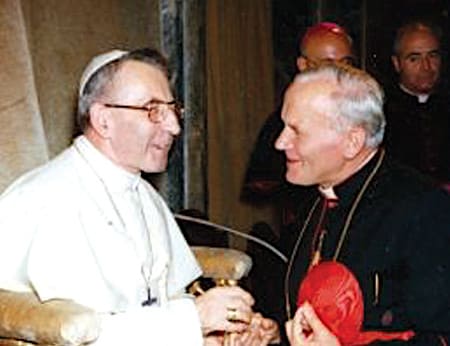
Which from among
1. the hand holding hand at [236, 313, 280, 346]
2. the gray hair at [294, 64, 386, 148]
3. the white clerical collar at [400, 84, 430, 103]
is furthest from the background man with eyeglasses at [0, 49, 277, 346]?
the white clerical collar at [400, 84, 430, 103]

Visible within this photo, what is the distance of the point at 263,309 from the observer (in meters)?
3.87

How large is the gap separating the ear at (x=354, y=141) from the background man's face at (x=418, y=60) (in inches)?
63.2

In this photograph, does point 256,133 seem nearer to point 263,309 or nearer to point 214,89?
point 214,89

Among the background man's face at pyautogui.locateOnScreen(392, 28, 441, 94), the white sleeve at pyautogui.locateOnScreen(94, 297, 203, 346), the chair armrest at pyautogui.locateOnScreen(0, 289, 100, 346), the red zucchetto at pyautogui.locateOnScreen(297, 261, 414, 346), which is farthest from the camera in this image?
the background man's face at pyautogui.locateOnScreen(392, 28, 441, 94)

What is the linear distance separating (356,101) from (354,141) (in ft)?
0.40

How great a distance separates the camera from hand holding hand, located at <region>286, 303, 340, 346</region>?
2508mm

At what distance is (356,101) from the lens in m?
2.59

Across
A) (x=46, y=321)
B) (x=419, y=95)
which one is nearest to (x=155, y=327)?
(x=46, y=321)

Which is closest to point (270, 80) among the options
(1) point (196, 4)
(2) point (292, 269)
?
(1) point (196, 4)

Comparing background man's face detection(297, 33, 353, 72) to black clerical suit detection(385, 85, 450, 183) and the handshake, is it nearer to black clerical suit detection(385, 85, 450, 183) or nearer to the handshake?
black clerical suit detection(385, 85, 450, 183)

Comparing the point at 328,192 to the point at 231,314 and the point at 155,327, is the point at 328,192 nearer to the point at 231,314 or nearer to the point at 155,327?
the point at 231,314

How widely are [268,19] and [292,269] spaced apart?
2.70 meters

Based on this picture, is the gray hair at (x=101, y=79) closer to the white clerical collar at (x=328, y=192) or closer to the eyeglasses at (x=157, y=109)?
the eyeglasses at (x=157, y=109)

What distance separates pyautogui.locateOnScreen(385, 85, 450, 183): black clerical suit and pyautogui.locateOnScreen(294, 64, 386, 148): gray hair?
1382mm
